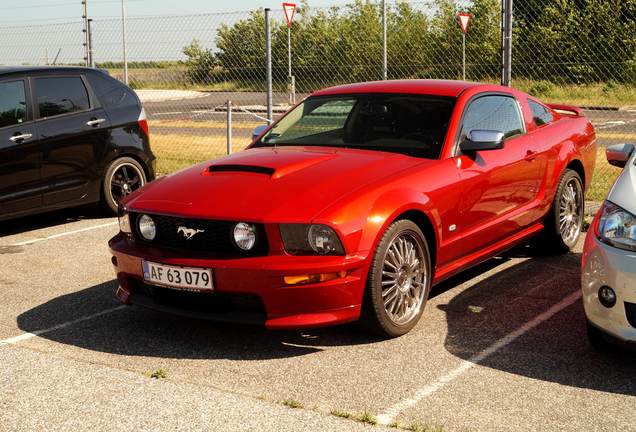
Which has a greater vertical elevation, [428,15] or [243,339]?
[428,15]

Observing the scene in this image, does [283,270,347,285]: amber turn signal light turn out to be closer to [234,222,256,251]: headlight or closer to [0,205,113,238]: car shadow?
[234,222,256,251]: headlight

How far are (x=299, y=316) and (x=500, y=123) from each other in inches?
102

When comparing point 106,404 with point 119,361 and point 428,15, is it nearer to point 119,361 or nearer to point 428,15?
point 119,361

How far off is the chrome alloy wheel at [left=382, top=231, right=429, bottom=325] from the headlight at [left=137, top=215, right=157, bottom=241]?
1414 mm

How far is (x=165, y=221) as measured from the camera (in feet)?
17.5

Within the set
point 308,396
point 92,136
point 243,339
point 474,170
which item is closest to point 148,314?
point 243,339

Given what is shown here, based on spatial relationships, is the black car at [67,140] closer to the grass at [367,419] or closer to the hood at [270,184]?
the hood at [270,184]

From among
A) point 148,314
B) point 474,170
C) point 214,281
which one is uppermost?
point 474,170

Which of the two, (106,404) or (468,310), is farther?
(468,310)

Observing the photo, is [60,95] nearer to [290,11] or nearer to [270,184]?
[270,184]

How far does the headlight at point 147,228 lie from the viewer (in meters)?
A: 5.43

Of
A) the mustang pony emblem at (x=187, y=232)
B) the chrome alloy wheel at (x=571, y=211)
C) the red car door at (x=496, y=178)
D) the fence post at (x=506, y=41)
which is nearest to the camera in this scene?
the mustang pony emblem at (x=187, y=232)

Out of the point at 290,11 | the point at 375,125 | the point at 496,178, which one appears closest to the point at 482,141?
the point at 496,178

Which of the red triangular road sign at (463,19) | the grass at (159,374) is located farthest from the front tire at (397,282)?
the red triangular road sign at (463,19)
